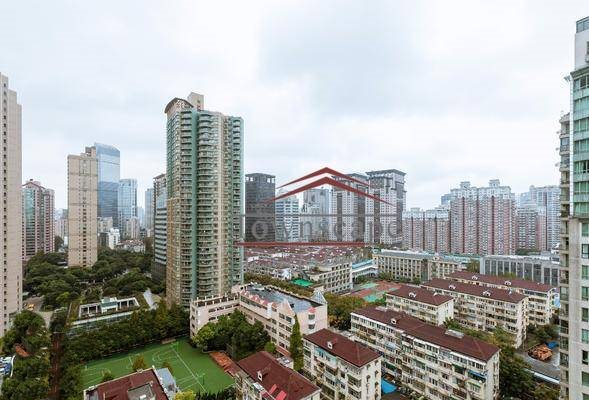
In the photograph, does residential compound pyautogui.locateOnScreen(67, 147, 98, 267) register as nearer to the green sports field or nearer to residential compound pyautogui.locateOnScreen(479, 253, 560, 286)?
the green sports field

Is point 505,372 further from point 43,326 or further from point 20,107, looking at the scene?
point 20,107

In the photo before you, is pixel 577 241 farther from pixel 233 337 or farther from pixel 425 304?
pixel 233 337

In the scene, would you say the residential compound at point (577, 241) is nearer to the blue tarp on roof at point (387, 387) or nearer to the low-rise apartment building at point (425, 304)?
the blue tarp on roof at point (387, 387)

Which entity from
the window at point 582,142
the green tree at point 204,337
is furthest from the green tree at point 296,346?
the window at point 582,142

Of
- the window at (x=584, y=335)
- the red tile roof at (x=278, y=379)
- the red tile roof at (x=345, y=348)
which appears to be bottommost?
the red tile roof at (x=278, y=379)

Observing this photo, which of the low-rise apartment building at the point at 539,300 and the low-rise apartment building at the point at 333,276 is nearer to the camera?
the low-rise apartment building at the point at 539,300

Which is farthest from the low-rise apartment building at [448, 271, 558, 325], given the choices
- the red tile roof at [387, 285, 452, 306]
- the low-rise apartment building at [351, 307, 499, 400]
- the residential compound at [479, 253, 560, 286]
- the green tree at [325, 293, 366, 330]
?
the low-rise apartment building at [351, 307, 499, 400]
